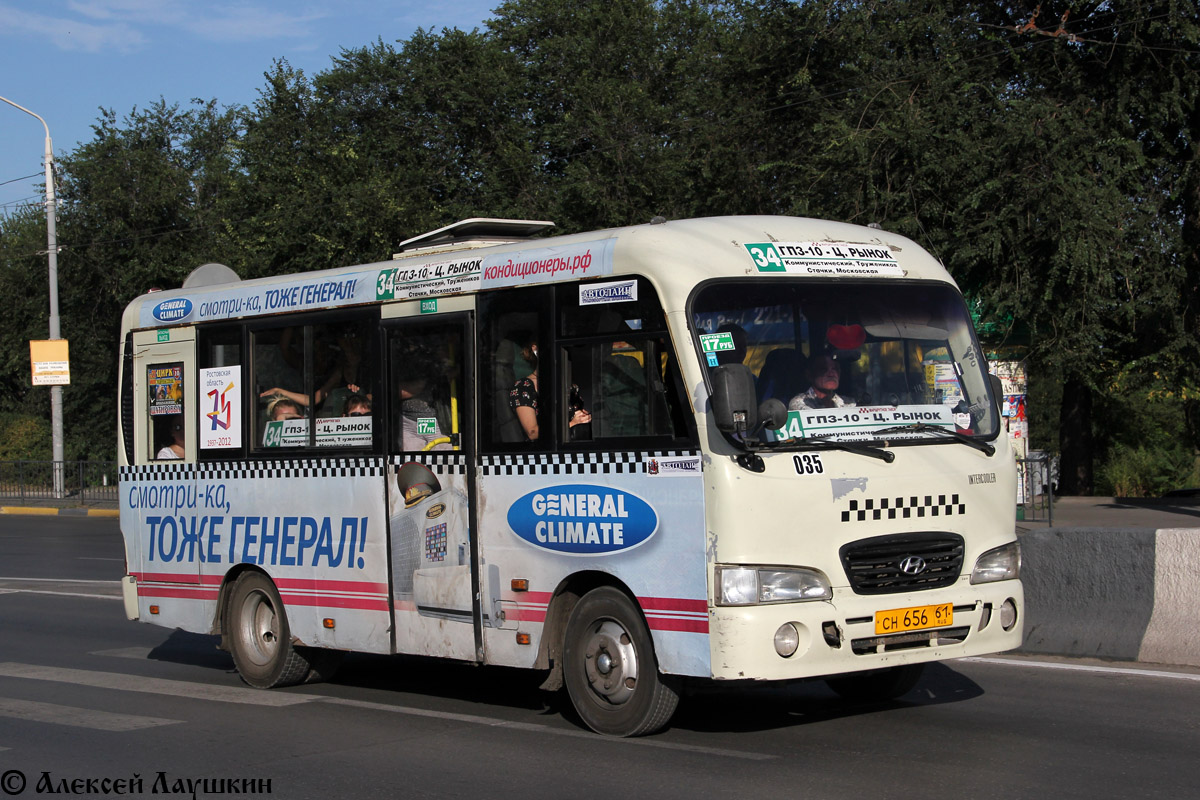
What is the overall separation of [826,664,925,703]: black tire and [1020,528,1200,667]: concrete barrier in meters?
2.21

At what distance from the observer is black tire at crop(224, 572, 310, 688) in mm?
10023

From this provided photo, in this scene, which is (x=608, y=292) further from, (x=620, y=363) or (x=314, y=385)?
(x=314, y=385)

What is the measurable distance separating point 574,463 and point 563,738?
5.25ft

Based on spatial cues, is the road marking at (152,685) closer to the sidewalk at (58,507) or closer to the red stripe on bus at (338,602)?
the red stripe on bus at (338,602)

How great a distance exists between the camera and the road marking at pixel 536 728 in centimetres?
716

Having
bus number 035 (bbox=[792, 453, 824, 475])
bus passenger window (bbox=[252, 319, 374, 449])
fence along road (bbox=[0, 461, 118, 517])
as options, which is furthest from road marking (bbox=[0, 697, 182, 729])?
fence along road (bbox=[0, 461, 118, 517])

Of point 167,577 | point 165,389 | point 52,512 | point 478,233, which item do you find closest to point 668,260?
point 478,233

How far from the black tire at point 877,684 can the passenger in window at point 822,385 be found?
210 cm

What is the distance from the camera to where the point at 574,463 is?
780 cm

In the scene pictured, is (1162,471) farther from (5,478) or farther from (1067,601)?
(5,478)

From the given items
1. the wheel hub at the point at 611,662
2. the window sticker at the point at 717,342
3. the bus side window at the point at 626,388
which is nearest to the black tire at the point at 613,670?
the wheel hub at the point at 611,662

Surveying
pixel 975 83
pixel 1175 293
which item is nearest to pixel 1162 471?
pixel 1175 293

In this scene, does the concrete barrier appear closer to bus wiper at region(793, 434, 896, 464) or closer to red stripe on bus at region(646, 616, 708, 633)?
bus wiper at region(793, 434, 896, 464)

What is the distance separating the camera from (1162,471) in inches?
1492
